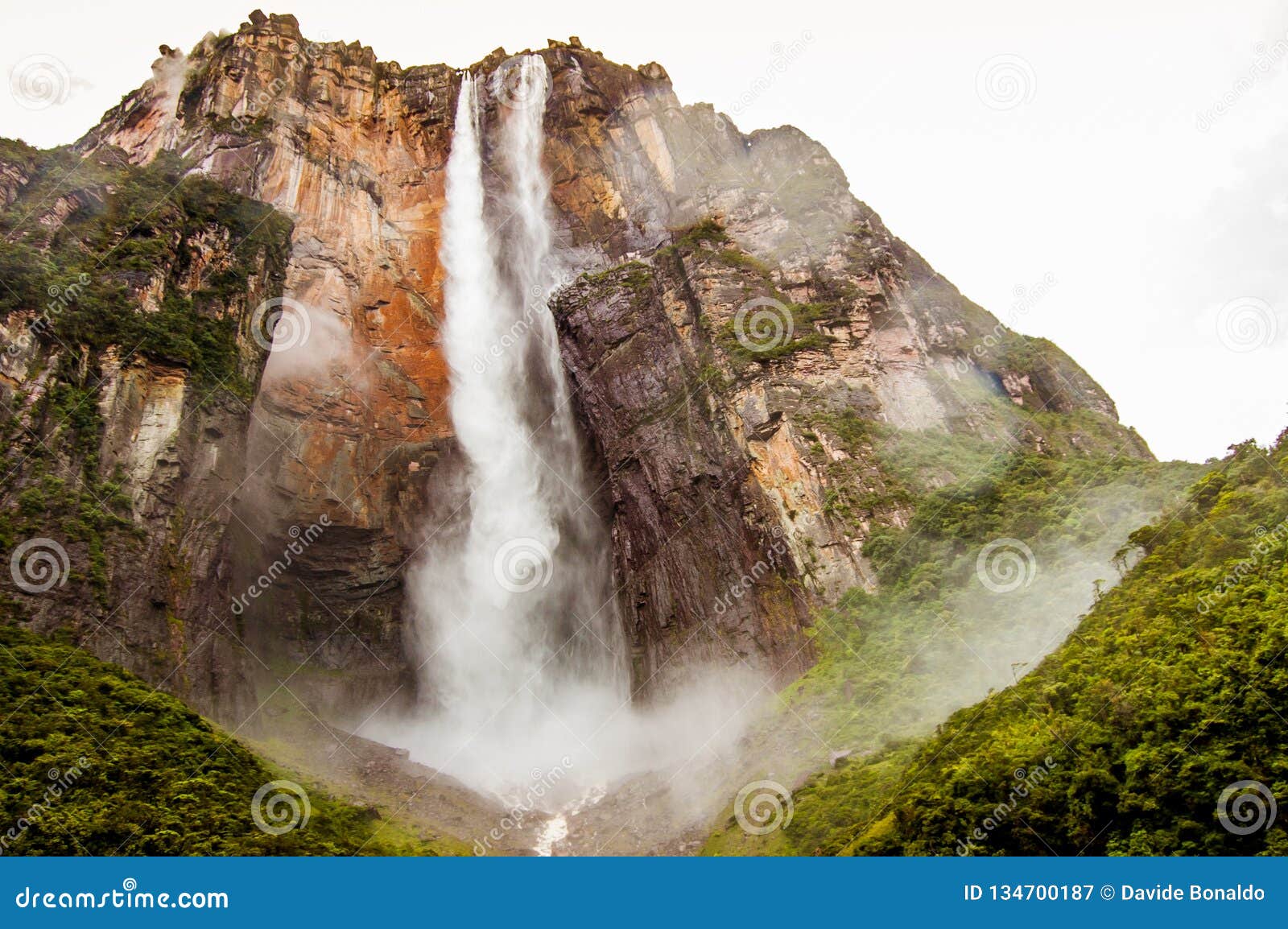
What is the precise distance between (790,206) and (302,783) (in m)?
35.2

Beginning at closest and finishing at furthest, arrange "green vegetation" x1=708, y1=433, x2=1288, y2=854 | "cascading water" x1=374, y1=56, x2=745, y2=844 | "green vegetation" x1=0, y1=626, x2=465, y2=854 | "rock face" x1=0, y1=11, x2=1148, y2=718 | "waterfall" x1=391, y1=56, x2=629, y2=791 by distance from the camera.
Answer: "green vegetation" x1=708, y1=433, x2=1288, y2=854 → "green vegetation" x1=0, y1=626, x2=465, y2=854 → "rock face" x1=0, y1=11, x2=1148, y2=718 → "cascading water" x1=374, y1=56, x2=745, y2=844 → "waterfall" x1=391, y1=56, x2=629, y2=791

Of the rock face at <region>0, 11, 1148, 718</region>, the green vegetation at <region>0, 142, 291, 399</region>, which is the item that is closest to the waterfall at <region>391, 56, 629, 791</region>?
the rock face at <region>0, 11, 1148, 718</region>

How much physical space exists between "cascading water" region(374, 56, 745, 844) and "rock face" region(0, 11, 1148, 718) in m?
1.52

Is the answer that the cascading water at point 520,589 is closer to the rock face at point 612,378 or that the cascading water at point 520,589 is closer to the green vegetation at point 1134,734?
the rock face at point 612,378

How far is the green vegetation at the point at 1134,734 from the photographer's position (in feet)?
34.9

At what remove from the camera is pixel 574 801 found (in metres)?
28.8

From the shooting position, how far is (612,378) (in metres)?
40.0

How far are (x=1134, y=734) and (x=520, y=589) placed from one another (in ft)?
102

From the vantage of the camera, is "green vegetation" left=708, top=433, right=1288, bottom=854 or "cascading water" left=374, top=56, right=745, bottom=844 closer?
"green vegetation" left=708, top=433, right=1288, bottom=854

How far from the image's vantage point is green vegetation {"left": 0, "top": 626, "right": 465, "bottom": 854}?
17156 mm

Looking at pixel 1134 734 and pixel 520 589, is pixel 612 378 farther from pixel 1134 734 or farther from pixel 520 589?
pixel 1134 734

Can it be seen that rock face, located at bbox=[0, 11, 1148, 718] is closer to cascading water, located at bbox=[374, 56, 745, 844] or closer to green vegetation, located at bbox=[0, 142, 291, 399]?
green vegetation, located at bbox=[0, 142, 291, 399]

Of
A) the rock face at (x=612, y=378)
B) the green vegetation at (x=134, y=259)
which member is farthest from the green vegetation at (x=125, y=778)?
the green vegetation at (x=134, y=259)

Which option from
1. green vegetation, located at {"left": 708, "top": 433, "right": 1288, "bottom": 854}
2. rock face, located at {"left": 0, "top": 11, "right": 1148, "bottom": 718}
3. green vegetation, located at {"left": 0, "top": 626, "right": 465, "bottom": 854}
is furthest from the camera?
rock face, located at {"left": 0, "top": 11, "right": 1148, "bottom": 718}
